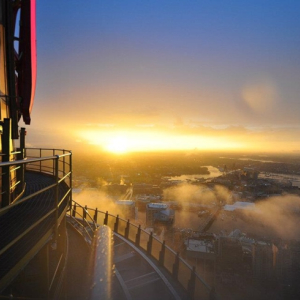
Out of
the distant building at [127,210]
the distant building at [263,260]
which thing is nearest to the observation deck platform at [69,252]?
the distant building at [263,260]

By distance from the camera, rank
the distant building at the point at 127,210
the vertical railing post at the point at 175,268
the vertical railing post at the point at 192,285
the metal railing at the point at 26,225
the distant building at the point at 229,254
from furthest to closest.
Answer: the distant building at the point at 127,210, the distant building at the point at 229,254, the vertical railing post at the point at 175,268, the vertical railing post at the point at 192,285, the metal railing at the point at 26,225

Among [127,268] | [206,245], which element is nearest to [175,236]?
[206,245]

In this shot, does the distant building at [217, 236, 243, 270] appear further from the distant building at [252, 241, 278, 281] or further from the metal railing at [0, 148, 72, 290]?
the metal railing at [0, 148, 72, 290]

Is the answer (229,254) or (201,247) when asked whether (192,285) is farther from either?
(229,254)

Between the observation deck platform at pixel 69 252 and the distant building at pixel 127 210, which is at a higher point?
the observation deck platform at pixel 69 252

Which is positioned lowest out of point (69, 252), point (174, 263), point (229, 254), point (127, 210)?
point (229, 254)

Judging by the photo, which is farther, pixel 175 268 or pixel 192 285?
pixel 175 268

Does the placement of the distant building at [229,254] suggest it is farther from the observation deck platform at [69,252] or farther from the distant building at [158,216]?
the observation deck platform at [69,252]

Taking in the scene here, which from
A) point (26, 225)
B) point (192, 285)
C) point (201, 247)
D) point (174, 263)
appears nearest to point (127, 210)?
point (201, 247)

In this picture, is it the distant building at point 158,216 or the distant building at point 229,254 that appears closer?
the distant building at point 229,254

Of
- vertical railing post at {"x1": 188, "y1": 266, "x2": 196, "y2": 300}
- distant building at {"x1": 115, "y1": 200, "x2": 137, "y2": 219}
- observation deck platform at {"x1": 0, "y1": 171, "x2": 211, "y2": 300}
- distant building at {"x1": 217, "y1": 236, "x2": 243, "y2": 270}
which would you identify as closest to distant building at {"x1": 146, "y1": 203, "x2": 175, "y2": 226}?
distant building at {"x1": 115, "y1": 200, "x2": 137, "y2": 219}

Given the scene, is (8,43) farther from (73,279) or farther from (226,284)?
(226,284)
